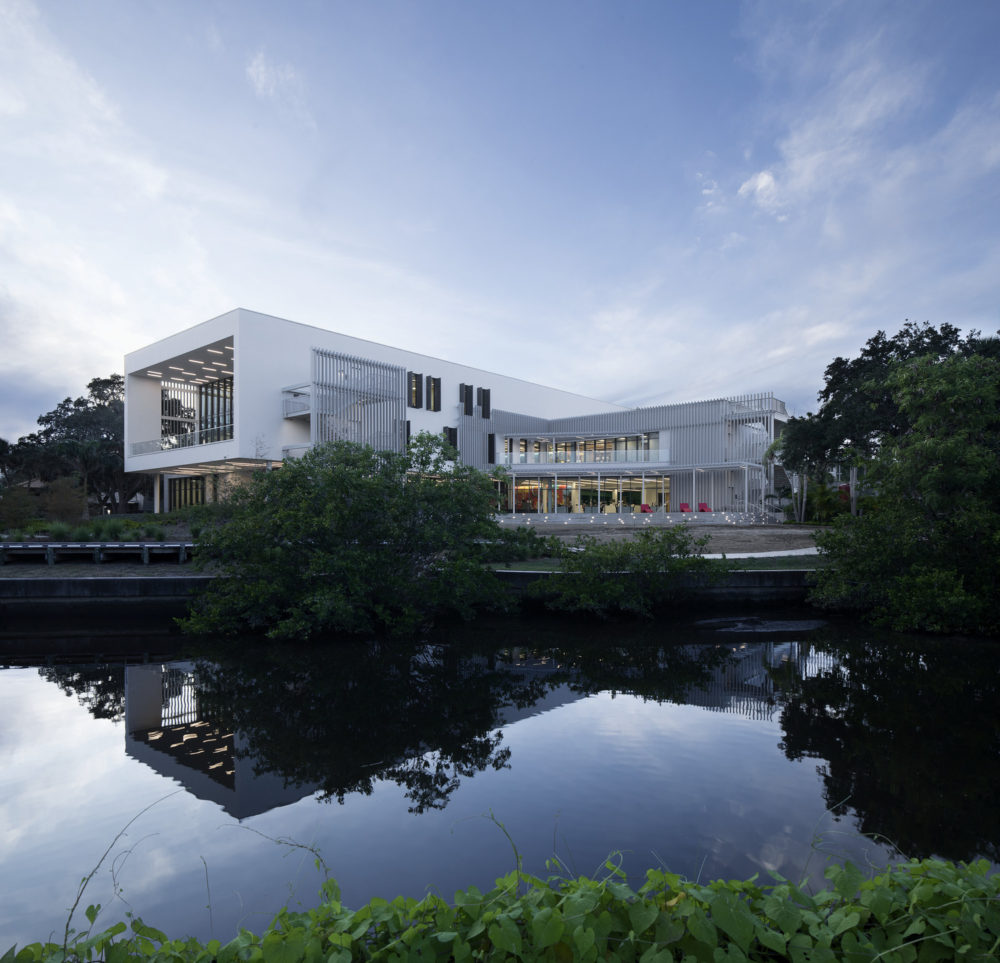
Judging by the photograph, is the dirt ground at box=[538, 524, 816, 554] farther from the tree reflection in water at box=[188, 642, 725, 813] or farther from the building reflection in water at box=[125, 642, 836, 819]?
the tree reflection in water at box=[188, 642, 725, 813]

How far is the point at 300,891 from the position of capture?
3.97 meters

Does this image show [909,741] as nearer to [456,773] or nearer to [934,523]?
[456,773]

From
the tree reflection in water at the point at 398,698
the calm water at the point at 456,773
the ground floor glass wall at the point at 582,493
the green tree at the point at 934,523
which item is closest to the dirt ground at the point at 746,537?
the green tree at the point at 934,523

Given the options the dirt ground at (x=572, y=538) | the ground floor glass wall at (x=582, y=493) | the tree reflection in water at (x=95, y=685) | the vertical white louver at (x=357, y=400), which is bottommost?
the tree reflection in water at (x=95, y=685)

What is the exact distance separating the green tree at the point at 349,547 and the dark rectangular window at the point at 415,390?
85.8 ft

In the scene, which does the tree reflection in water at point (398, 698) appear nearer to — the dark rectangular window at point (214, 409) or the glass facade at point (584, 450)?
the dark rectangular window at point (214, 409)

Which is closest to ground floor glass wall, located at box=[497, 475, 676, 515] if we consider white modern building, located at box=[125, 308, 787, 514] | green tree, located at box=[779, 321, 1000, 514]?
white modern building, located at box=[125, 308, 787, 514]

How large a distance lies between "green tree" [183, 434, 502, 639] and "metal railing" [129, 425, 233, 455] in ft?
74.8

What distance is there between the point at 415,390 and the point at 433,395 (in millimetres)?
1644

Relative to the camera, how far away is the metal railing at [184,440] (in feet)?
113

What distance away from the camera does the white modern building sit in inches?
1298

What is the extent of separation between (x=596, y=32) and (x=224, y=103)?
942 cm

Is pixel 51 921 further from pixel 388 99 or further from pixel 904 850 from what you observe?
pixel 388 99

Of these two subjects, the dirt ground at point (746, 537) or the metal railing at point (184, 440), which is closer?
the dirt ground at point (746, 537)
